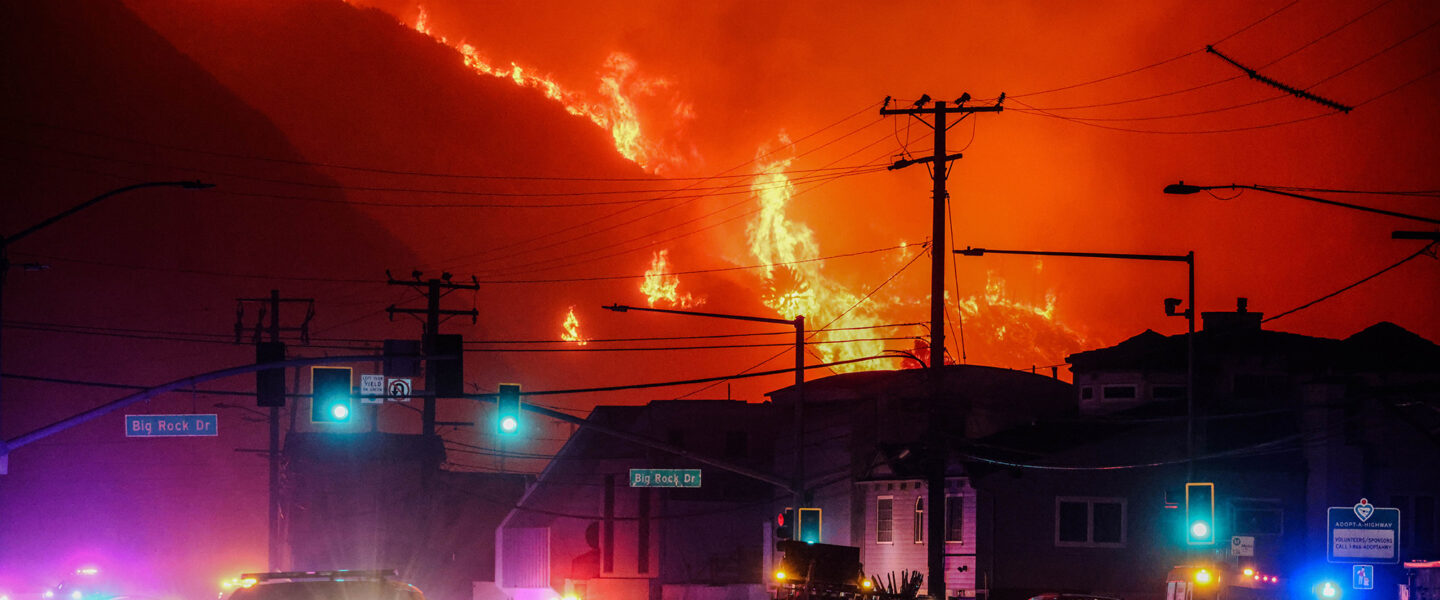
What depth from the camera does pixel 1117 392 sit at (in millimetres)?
62344

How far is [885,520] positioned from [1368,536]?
2310 cm

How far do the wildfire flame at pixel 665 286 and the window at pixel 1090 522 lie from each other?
92.3m

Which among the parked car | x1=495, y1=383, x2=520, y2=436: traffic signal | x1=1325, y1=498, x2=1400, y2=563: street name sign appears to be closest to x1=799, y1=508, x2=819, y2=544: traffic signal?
x1=495, y1=383, x2=520, y2=436: traffic signal

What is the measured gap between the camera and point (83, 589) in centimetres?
6212

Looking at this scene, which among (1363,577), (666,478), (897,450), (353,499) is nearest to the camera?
(1363,577)

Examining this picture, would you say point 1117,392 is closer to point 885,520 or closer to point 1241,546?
point 885,520

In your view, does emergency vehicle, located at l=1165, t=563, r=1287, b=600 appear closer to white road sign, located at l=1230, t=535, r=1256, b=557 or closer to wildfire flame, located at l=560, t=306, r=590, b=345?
white road sign, located at l=1230, t=535, r=1256, b=557

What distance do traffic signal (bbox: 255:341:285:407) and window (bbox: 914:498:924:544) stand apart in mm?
24170

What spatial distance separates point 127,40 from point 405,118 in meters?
34.5

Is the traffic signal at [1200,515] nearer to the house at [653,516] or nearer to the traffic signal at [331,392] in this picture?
the traffic signal at [331,392]

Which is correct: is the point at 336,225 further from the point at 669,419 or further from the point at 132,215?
the point at 669,419

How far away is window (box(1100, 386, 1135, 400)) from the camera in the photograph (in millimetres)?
62031

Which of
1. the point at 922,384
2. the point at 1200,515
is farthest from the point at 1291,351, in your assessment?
the point at 1200,515

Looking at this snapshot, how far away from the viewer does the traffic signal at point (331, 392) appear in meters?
36.8
